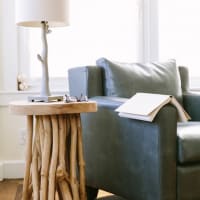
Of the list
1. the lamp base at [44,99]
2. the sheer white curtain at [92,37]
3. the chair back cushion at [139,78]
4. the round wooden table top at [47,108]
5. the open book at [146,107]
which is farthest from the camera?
the sheer white curtain at [92,37]

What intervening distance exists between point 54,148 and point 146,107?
0.48 metres

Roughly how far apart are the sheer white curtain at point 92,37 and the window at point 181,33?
223 millimetres

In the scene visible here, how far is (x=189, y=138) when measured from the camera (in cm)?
175

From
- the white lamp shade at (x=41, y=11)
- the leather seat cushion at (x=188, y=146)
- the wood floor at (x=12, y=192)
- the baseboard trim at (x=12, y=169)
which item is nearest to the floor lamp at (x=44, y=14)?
the white lamp shade at (x=41, y=11)

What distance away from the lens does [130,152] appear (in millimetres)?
1837

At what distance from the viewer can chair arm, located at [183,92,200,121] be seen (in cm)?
248

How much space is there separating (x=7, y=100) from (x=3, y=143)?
12.5 inches

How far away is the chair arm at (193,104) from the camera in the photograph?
2482mm

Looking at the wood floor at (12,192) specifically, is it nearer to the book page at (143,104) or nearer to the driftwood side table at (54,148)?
the driftwood side table at (54,148)

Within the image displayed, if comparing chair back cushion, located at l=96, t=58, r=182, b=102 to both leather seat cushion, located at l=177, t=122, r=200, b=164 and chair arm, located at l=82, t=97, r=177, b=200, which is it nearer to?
chair arm, located at l=82, t=97, r=177, b=200

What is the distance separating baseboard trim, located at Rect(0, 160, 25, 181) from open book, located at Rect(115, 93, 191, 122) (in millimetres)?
1292

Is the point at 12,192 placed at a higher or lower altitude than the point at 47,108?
lower

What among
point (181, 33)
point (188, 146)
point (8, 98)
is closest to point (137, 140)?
point (188, 146)

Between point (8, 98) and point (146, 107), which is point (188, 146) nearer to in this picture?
point (146, 107)
